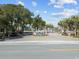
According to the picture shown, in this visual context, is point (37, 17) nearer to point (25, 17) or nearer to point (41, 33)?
point (25, 17)

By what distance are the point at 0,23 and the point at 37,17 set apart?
187 feet

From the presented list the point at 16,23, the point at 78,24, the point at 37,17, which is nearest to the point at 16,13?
the point at 16,23
